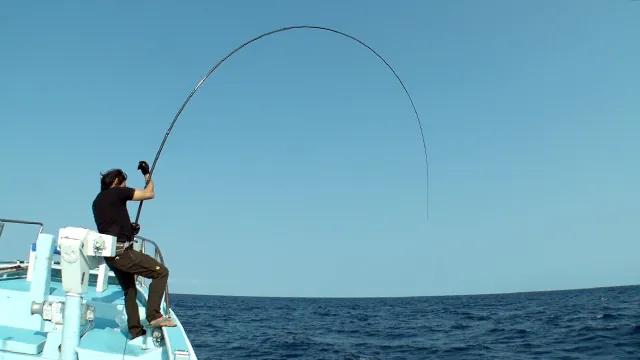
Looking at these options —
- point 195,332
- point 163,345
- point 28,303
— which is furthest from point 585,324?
point 28,303

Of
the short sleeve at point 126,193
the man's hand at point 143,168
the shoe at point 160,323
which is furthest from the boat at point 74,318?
the man's hand at point 143,168

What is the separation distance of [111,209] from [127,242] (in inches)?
16.2

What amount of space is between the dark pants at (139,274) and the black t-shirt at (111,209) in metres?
0.28

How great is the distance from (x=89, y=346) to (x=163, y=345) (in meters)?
0.77

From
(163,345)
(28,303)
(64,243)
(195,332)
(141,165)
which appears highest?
(141,165)

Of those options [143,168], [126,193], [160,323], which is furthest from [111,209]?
[160,323]

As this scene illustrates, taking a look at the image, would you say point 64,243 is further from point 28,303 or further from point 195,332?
point 195,332

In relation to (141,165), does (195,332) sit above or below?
below

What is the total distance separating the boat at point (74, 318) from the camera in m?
3.66

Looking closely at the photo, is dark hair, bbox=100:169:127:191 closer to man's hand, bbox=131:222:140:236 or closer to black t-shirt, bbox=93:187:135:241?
black t-shirt, bbox=93:187:135:241

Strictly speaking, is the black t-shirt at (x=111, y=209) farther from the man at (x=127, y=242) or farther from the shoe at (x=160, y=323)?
the shoe at (x=160, y=323)

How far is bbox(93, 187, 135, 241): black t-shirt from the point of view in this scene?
4.35 meters

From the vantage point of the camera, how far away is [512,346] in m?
11.5

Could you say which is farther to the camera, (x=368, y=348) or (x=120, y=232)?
(x=368, y=348)
